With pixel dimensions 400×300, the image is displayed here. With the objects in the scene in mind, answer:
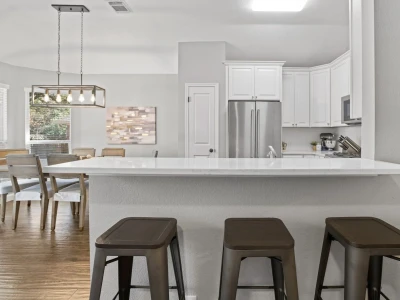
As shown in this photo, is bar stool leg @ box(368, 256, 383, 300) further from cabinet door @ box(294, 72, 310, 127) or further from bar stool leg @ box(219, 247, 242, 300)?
cabinet door @ box(294, 72, 310, 127)

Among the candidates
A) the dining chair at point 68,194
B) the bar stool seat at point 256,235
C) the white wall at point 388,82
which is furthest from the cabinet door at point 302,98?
the bar stool seat at point 256,235

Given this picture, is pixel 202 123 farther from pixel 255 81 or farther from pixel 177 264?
pixel 177 264

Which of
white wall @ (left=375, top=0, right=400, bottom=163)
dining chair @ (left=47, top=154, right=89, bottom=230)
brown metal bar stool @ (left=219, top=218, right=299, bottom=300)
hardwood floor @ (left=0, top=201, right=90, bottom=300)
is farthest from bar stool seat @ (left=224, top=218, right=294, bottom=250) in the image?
dining chair @ (left=47, top=154, right=89, bottom=230)

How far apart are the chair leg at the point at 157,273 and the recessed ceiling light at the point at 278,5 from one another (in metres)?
3.19

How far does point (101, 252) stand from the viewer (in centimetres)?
136

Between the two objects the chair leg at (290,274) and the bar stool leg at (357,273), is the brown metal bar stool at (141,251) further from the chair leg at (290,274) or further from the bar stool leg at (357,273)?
the bar stool leg at (357,273)

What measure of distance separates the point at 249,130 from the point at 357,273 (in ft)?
11.8

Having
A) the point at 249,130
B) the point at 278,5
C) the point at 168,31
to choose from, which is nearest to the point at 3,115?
the point at 168,31

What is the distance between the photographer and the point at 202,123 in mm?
4984

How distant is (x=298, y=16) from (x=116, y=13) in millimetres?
2209

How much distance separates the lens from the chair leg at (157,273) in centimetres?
135

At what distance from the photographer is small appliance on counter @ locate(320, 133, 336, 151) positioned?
5.74 metres

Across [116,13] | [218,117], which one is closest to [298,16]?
[218,117]

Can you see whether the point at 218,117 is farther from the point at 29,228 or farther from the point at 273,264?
the point at 273,264
